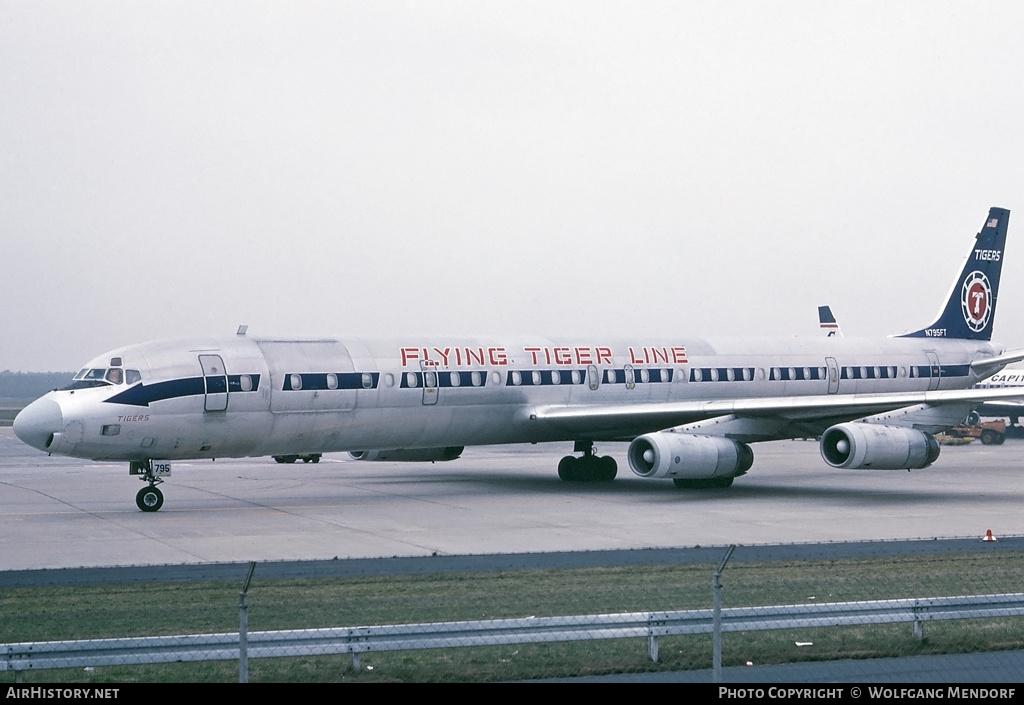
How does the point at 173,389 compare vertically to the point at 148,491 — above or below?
above

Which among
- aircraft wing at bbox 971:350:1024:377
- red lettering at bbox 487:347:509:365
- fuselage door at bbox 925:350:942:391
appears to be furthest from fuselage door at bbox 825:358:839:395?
red lettering at bbox 487:347:509:365

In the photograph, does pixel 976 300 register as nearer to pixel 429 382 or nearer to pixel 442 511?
pixel 429 382

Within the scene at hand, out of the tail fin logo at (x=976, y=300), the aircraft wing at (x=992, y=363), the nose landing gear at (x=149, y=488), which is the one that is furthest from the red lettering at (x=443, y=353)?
the tail fin logo at (x=976, y=300)

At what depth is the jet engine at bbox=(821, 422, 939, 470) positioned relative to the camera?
28.8m

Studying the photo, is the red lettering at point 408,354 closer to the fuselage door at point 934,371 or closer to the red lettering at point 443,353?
the red lettering at point 443,353

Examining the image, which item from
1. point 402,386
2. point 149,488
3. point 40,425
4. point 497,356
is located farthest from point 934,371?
point 40,425

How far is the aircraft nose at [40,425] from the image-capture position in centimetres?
2456

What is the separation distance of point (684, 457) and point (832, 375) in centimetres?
1022

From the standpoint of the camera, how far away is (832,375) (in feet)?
122

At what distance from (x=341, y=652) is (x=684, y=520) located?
47.9 feet

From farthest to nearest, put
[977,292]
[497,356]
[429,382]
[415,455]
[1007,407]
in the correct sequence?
1. [1007,407]
2. [977,292]
3. [415,455]
4. [497,356]
5. [429,382]

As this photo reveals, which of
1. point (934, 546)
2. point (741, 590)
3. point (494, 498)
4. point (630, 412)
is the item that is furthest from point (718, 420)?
point (741, 590)

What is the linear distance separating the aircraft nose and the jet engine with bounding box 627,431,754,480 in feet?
41.6

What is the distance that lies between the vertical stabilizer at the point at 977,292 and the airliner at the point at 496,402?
374 centimetres
